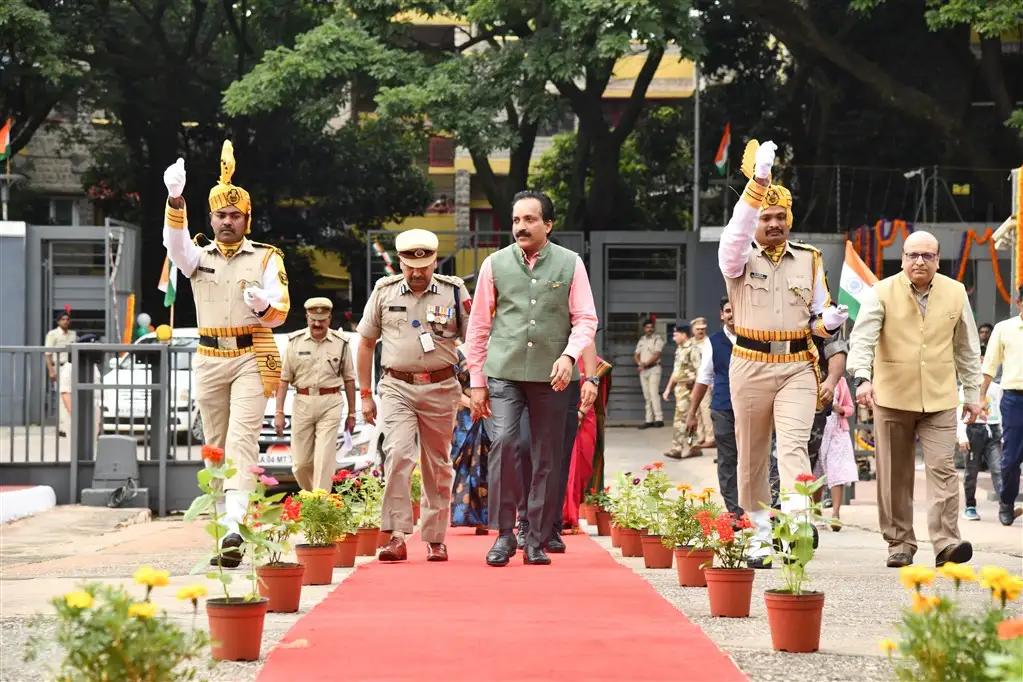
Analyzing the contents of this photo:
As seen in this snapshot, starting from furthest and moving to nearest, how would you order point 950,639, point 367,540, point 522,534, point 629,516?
point 629,516
point 367,540
point 522,534
point 950,639

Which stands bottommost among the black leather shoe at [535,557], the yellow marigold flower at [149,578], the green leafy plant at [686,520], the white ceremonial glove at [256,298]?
the black leather shoe at [535,557]

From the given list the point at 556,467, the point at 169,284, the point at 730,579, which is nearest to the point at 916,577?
the point at 730,579

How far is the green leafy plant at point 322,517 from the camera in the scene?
8914mm

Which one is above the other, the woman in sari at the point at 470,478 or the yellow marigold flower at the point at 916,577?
the yellow marigold flower at the point at 916,577

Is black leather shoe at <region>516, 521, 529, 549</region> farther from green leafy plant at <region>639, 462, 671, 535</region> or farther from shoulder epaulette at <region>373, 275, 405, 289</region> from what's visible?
shoulder epaulette at <region>373, 275, 405, 289</region>

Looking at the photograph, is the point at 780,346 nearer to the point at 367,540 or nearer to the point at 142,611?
the point at 367,540

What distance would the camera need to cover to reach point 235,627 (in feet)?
19.7

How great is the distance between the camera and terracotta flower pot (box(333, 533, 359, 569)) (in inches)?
397

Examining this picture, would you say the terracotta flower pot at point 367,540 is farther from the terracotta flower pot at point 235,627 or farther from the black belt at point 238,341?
the terracotta flower pot at point 235,627

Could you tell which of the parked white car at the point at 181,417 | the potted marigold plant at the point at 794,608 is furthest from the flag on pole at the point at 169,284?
the potted marigold plant at the point at 794,608

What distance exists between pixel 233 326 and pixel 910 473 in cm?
405

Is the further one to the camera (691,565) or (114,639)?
(691,565)

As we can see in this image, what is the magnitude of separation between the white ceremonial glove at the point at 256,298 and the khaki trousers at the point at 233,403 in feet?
0.99

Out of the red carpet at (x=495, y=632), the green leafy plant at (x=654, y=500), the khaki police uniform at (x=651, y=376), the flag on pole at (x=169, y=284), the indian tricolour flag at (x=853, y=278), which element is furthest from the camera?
the khaki police uniform at (x=651, y=376)
